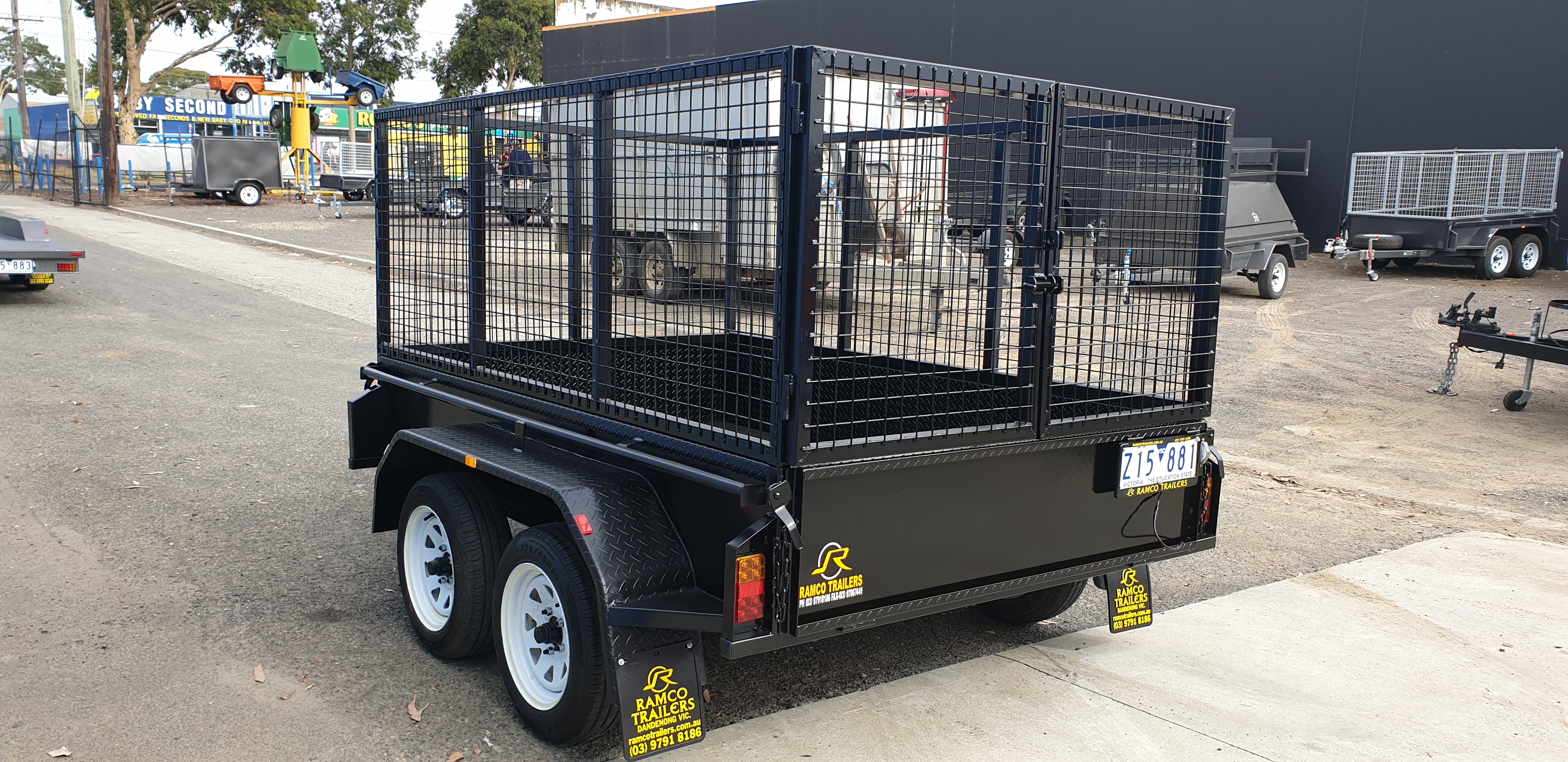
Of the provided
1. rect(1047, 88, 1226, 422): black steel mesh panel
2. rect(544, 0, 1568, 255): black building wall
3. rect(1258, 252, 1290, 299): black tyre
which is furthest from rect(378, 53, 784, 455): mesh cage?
rect(544, 0, 1568, 255): black building wall

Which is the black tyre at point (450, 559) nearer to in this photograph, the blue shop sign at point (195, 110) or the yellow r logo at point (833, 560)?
the yellow r logo at point (833, 560)

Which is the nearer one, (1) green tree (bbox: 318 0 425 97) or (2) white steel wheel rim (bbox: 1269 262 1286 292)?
A: (2) white steel wheel rim (bbox: 1269 262 1286 292)

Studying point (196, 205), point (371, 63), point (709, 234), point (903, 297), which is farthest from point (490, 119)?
point (371, 63)

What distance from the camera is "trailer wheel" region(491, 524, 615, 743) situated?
3328 mm

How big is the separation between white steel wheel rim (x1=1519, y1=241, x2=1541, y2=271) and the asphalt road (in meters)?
14.3

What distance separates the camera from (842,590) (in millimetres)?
3287

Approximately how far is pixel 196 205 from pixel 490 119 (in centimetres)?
3260

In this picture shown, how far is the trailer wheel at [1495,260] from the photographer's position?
18.0 metres

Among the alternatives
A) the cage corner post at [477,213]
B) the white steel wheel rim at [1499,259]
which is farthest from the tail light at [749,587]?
the white steel wheel rim at [1499,259]

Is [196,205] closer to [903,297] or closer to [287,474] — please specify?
[287,474]

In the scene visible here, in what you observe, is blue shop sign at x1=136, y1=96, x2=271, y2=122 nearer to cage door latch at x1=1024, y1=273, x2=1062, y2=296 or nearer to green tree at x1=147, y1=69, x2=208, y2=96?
green tree at x1=147, y1=69, x2=208, y2=96

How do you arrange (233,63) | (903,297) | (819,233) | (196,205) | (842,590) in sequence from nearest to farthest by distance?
1. (819,233)
2. (842,590)
3. (903,297)
4. (196,205)
5. (233,63)

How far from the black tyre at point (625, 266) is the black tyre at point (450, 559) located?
986 mm

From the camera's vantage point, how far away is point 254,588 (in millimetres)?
4879
